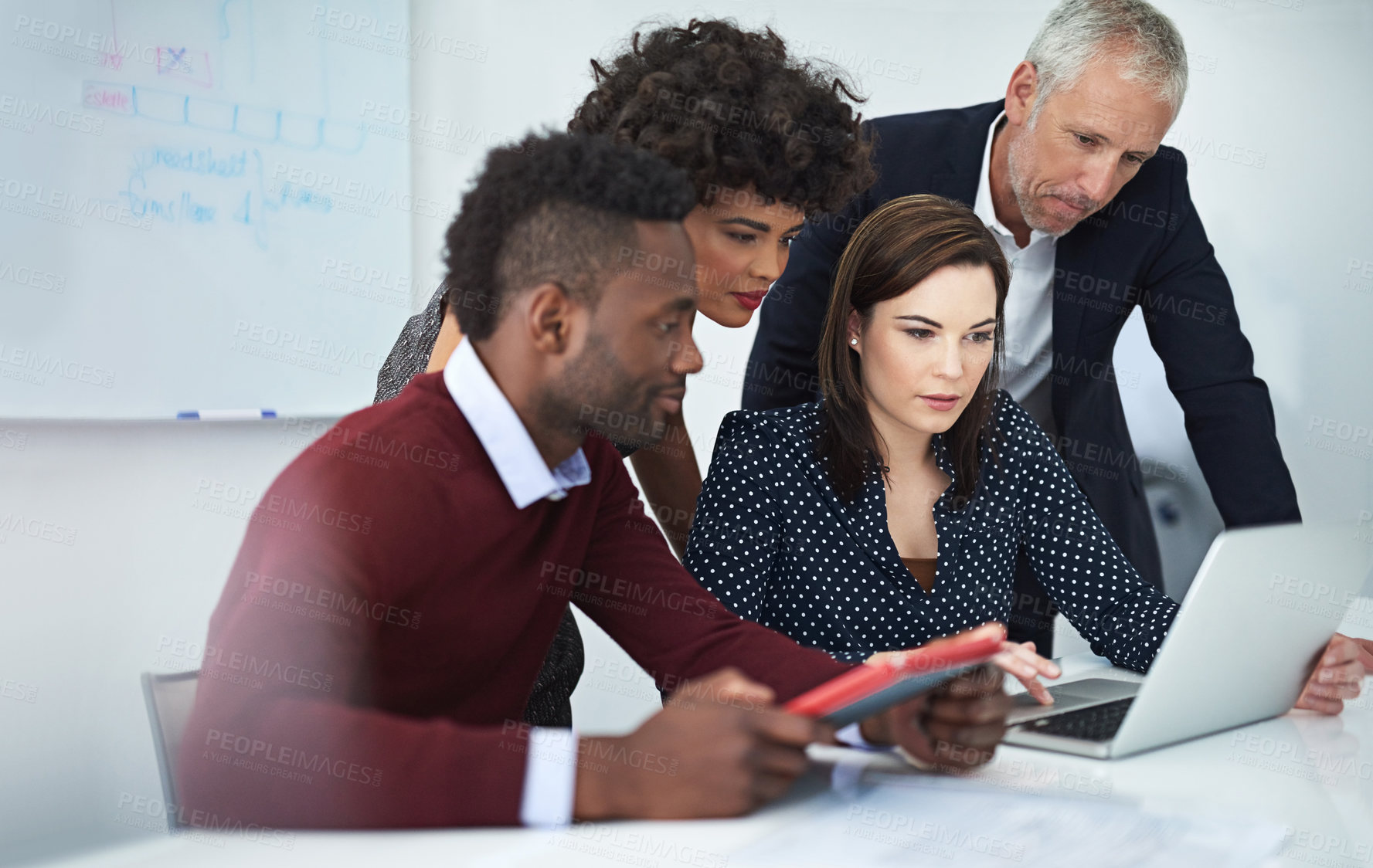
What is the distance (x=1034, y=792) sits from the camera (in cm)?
85

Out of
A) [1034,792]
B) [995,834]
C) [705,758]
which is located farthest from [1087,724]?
[705,758]

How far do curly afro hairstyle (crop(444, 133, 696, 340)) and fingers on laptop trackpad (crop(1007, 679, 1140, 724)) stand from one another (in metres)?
0.59

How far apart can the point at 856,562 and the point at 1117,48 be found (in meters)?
0.90

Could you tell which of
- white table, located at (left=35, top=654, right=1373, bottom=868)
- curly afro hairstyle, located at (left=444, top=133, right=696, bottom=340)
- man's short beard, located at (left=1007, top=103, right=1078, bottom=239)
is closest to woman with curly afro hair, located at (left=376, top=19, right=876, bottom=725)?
curly afro hairstyle, located at (left=444, top=133, right=696, bottom=340)

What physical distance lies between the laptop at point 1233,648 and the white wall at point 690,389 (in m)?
0.12

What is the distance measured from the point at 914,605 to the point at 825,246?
0.63m

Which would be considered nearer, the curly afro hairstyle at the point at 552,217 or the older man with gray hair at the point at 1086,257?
the curly afro hairstyle at the point at 552,217

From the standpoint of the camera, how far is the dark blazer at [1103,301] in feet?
5.85

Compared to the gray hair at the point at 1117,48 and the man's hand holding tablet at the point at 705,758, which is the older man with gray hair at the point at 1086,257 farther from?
the man's hand holding tablet at the point at 705,758

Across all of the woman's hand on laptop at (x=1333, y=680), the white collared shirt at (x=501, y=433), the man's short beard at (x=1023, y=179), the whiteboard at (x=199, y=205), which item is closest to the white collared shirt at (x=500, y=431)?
the white collared shirt at (x=501, y=433)

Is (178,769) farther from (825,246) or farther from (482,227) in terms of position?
(825,246)

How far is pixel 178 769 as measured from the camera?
731mm

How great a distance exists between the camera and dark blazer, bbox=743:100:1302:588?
178 cm

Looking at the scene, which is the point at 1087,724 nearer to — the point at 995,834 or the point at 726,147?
the point at 995,834
